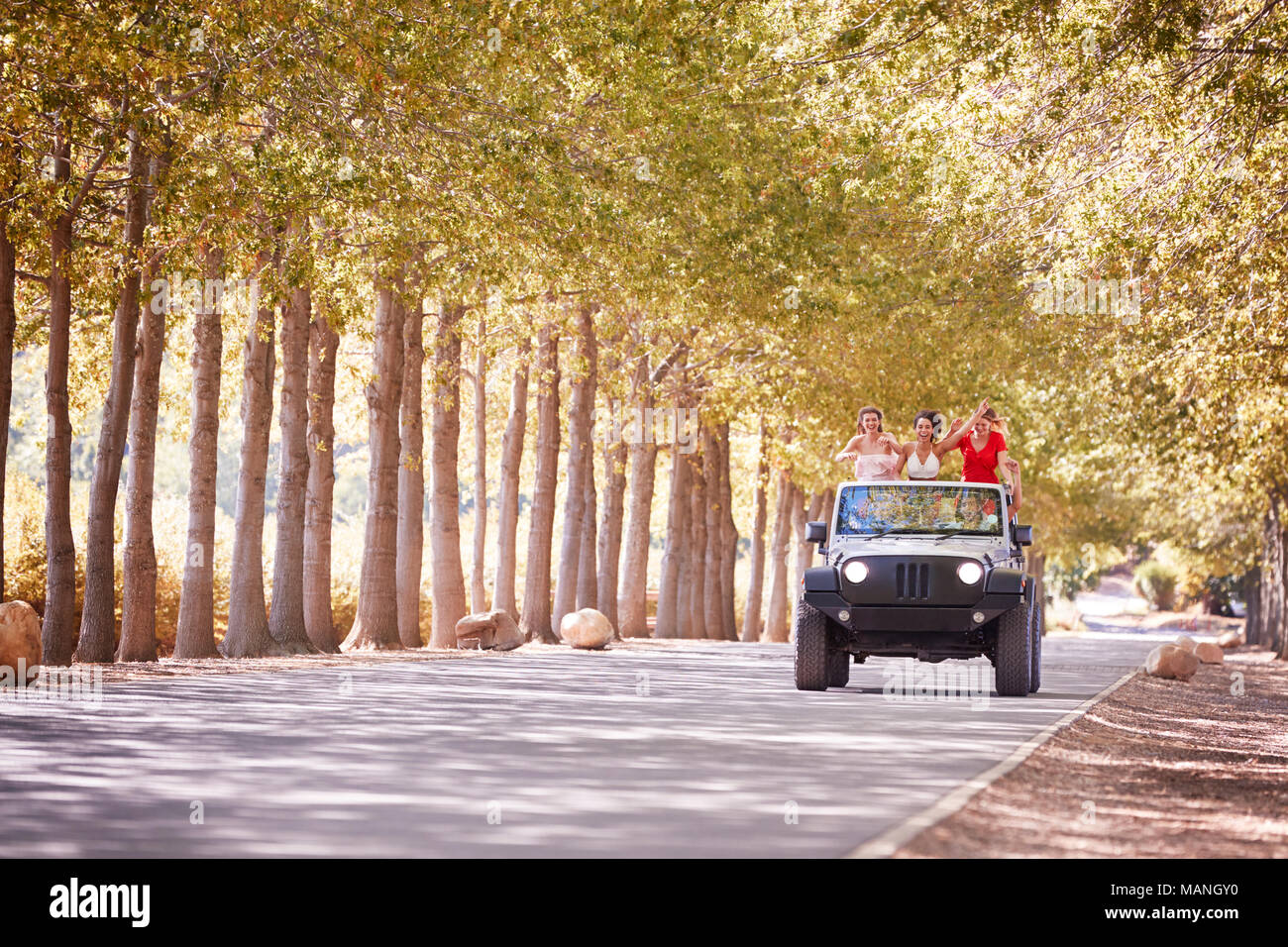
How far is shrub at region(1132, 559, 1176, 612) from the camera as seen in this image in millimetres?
118375

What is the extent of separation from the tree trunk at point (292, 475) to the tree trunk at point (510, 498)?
10.3 meters

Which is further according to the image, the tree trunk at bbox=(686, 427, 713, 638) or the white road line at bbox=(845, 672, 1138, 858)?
the tree trunk at bbox=(686, 427, 713, 638)

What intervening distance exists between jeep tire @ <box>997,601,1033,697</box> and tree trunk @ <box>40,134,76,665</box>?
1089cm

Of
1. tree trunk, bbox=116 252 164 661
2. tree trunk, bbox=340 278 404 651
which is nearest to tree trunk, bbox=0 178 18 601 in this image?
tree trunk, bbox=116 252 164 661

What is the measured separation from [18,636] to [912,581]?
918cm

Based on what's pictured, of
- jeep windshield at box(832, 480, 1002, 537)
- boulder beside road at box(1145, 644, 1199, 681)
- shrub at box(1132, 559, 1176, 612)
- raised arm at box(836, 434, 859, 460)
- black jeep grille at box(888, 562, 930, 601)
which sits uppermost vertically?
raised arm at box(836, 434, 859, 460)

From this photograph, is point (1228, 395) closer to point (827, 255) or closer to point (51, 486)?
point (827, 255)

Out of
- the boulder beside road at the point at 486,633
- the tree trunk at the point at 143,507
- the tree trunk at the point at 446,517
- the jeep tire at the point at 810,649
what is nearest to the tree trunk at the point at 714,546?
the tree trunk at the point at 446,517

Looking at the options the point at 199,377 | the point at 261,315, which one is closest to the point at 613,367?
the point at 261,315

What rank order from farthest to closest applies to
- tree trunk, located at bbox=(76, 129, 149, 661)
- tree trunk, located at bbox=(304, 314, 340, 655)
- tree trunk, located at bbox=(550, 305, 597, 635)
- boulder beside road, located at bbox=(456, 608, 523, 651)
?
tree trunk, located at bbox=(550, 305, 597, 635) < boulder beside road, located at bbox=(456, 608, 523, 651) < tree trunk, located at bbox=(304, 314, 340, 655) < tree trunk, located at bbox=(76, 129, 149, 661)

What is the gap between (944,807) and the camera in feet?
30.3

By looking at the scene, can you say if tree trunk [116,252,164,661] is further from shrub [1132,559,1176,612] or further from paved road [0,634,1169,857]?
shrub [1132,559,1176,612]

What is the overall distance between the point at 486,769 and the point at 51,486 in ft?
43.4

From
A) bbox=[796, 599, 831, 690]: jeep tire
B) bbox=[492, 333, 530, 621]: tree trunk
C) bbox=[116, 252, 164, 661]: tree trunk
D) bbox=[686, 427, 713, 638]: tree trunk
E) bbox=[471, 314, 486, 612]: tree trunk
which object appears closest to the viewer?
bbox=[796, 599, 831, 690]: jeep tire
